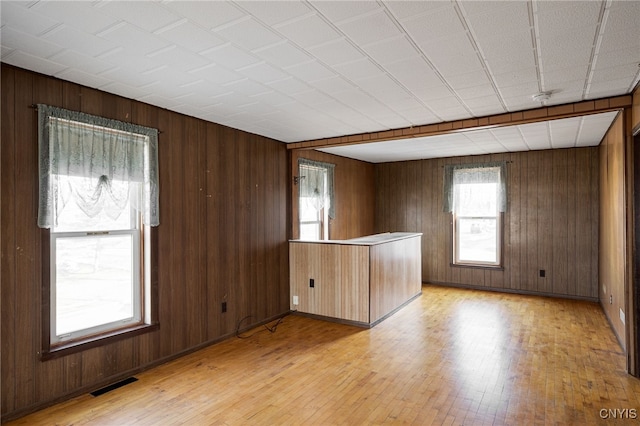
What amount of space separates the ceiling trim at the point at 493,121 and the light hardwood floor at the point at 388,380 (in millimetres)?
2300

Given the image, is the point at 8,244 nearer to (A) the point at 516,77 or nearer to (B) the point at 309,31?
(B) the point at 309,31

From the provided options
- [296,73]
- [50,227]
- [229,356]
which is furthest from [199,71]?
[229,356]

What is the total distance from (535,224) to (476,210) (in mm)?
951

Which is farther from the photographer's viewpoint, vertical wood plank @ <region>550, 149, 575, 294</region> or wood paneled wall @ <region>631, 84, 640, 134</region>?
vertical wood plank @ <region>550, 149, 575, 294</region>

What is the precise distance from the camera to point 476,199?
6.61m

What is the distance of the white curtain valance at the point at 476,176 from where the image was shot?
6.30m

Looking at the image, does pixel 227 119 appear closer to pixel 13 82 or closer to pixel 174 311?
pixel 13 82

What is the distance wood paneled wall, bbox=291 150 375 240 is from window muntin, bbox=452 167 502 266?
165 cm

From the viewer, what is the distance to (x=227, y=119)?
12.8 feet

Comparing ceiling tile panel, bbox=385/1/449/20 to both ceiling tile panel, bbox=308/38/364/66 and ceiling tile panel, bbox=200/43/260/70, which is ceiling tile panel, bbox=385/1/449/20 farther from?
ceiling tile panel, bbox=200/43/260/70

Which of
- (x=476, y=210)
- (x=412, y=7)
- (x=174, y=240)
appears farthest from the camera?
(x=476, y=210)

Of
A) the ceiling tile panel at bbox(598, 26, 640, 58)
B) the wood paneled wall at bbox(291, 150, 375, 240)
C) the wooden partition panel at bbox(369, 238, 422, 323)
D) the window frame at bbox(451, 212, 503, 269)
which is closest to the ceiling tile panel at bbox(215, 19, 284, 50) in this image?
the ceiling tile panel at bbox(598, 26, 640, 58)

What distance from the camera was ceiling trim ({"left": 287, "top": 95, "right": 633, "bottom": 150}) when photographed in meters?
3.24

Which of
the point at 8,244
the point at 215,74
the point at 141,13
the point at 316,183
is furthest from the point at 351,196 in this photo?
the point at 141,13
